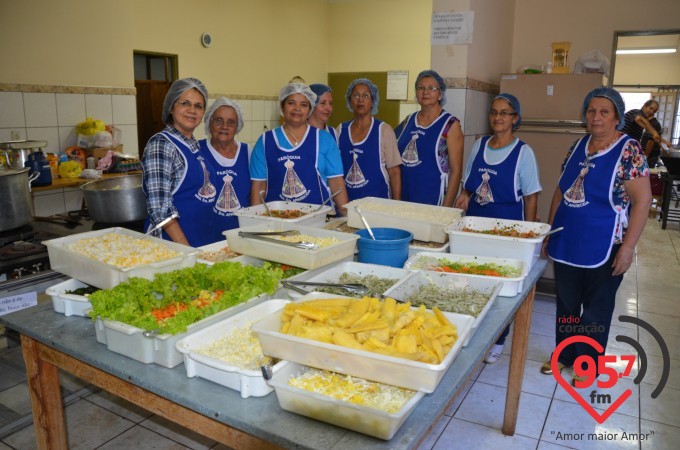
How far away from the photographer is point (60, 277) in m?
2.51

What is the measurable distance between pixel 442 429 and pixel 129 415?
1.62 metres

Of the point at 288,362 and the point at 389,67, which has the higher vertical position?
the point at 389,67

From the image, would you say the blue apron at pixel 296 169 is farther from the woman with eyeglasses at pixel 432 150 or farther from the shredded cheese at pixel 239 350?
the shredded cheese at pixel 239 350

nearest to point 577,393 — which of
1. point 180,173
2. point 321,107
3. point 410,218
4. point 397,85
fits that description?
point 410,218

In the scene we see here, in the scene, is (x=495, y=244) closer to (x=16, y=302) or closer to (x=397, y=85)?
(x=16, y=302)

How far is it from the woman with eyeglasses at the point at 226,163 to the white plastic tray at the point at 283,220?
0.85 feet

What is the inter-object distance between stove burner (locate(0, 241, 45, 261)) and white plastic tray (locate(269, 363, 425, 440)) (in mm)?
1793

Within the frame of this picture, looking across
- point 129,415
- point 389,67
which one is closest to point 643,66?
point 389,67

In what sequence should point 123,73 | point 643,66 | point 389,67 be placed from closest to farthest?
point 123,73, point 389,67, point 643,66

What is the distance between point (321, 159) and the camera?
3.10 metres

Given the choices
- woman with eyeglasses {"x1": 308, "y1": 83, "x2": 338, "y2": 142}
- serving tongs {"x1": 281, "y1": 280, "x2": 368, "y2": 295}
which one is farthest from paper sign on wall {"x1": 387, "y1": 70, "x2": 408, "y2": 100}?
serving tongs {"x1": 281, "y1": 280, "x2": 368, "y2": 295}

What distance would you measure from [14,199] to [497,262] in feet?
7.26

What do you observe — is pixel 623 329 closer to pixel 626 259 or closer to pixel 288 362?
pixel 626 259

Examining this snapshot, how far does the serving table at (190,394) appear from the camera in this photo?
3.79 ft
